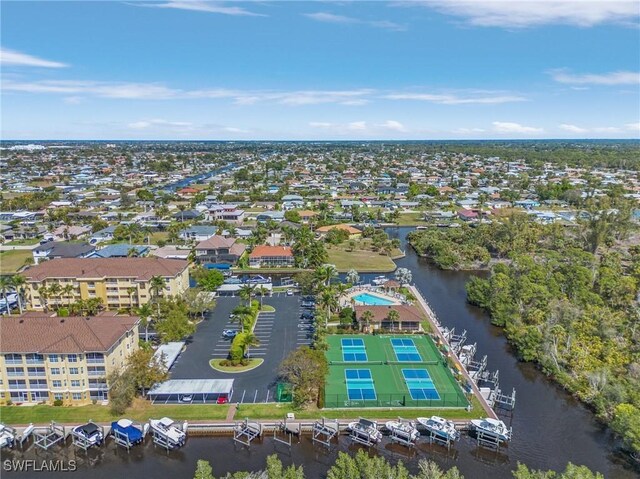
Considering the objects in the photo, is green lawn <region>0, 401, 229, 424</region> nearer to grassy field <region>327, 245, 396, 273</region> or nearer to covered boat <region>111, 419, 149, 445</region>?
covered boat <region>111, 419, 149, 445</region>

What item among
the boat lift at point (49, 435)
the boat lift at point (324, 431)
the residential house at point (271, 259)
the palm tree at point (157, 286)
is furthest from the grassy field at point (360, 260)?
the boat lift at point (49, 435)

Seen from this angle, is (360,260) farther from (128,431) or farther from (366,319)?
(128,431)

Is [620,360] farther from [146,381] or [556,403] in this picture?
[146,381]

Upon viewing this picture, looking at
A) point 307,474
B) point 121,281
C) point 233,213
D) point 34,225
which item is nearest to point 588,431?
Result: point 307,474

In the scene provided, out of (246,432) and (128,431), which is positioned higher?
(128,431)

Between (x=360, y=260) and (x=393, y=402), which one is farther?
(x=360, y=260)

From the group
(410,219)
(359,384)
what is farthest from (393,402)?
(410,219)

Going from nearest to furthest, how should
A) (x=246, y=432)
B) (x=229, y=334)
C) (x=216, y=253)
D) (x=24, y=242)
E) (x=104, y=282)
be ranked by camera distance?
(x=246, y=432) → (x=229, y=334) → (x=104, y=282) → (x=216, y=253) → (x=24, y=242)

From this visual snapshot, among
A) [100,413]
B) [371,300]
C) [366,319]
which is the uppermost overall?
[366,319]
